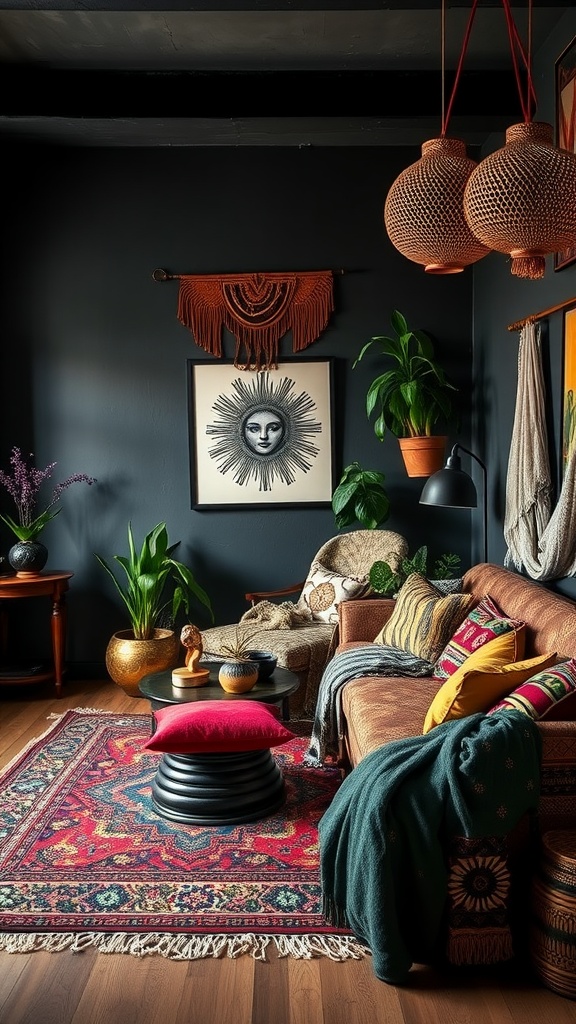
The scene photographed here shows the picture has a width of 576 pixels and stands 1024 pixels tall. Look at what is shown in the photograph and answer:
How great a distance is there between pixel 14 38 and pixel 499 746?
138 inches

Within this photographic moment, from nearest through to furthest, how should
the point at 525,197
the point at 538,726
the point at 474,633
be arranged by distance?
the point at 525,197 < the point at 538,726 < the point at 474,633

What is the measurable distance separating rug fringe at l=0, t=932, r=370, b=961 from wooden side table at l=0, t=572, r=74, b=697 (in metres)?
2.53

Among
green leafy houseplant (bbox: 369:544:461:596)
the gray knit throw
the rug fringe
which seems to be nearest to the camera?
the rug fringe

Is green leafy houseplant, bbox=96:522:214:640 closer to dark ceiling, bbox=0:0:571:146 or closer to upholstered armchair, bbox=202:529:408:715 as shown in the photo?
upholstered armchair, bbox=202:529:408:715

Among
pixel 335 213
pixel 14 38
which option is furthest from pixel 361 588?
pixel 14 38

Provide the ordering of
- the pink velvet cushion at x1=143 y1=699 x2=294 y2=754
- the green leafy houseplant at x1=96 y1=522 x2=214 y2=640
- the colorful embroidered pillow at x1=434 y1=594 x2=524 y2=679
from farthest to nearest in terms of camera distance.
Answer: the green leafy houseplant at x1=96 y1=522 x2=214 y2=640
the colorful embroidered pillow at x1=434 y1=594 x2=524 y2=679
the pink velvet cushion at x1=143 y1=699 x2=294 y2=754

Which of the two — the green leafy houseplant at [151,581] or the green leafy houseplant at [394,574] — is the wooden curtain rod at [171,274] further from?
the green leafy houseplant at [394,574]

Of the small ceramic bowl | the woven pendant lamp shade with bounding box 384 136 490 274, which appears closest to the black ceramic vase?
the small ceramic bowl

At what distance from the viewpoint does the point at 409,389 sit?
4961 millimetres

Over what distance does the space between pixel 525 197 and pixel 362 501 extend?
A: 3205mm

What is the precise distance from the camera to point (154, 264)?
17.6 feet

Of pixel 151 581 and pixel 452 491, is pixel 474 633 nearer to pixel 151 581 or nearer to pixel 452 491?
pixel 452 491

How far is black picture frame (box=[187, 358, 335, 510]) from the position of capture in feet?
17.7

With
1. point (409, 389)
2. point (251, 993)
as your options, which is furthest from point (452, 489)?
point (251, 993)
